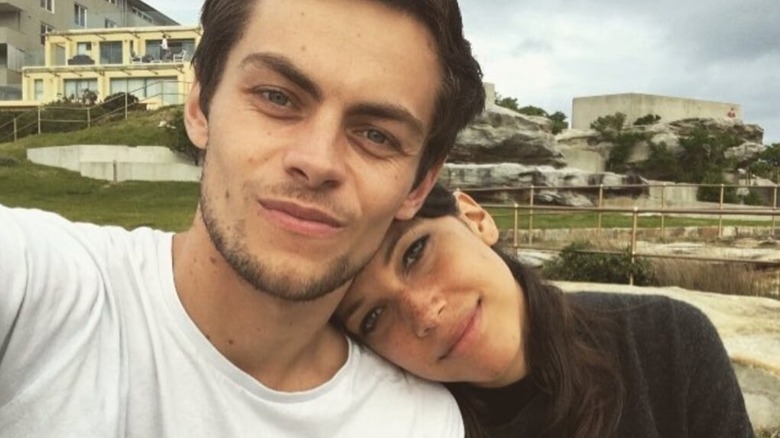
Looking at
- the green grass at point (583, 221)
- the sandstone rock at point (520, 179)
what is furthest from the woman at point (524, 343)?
the sandstone rock at point (520, 179)

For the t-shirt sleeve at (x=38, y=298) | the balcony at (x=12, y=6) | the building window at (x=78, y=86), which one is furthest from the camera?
the balcony at (x=12, y=6)

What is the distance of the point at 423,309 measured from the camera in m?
2.32

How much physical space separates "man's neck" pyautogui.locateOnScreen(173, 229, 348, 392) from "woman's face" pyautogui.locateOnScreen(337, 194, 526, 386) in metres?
0.23

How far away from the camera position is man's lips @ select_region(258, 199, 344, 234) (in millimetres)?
1857

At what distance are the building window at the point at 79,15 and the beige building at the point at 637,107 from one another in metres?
31.7

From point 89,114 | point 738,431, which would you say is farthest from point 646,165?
point 738,431

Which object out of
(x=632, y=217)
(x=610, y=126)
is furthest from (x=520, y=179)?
(x=610, y=126)

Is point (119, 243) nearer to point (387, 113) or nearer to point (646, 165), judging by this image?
point (387, 113)

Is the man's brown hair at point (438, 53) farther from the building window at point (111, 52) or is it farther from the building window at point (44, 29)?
the building window at point (44, 29)

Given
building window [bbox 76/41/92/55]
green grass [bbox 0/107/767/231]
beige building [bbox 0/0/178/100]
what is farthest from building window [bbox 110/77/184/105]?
green grass [bbox 0/107/767/231]

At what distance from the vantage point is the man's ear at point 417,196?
7.80 ft

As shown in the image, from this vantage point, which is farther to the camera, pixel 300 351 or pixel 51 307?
pixel 300 351

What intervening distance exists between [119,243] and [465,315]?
41.3 inches

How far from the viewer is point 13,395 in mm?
1517
